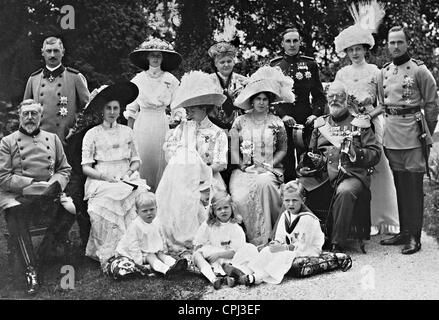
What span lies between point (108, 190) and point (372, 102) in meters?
2.76

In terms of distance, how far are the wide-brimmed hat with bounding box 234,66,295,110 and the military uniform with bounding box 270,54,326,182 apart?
18.6 inches

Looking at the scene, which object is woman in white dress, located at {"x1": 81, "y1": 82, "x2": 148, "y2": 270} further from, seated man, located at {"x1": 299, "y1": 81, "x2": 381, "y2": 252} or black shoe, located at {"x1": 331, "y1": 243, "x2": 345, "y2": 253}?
black shoe, located at {"x1": 331, "y1": 243, "x2": 345, "y2": 253}

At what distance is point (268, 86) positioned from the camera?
5.57 metres

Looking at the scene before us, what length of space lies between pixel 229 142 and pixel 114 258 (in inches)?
66.3

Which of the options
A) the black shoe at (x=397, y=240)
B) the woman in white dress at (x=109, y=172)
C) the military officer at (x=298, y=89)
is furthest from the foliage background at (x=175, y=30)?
the black shoe at (x=397, y=240)

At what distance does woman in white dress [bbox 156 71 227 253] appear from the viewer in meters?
5.22

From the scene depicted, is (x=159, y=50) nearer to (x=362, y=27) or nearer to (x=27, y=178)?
(x=27, y=178)

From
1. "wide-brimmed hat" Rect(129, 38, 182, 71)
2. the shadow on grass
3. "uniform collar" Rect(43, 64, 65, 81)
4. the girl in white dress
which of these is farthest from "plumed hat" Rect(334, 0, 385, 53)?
"uniform collar" Rect(43, 64, 65, 81)

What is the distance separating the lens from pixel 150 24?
6.85m

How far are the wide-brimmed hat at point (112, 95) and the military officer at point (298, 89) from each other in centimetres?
163

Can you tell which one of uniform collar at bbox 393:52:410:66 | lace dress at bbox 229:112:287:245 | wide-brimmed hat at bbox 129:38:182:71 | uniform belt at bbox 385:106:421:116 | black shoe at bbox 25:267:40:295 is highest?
wide-brimmed hat at bbox 129:38:182:71

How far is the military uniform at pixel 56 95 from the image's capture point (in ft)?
18.7

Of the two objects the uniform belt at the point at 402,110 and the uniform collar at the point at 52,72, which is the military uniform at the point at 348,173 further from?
the uniform collar at the point at 52,72
